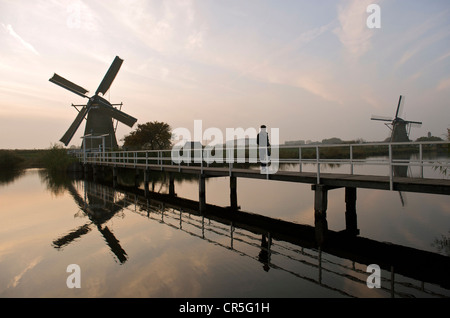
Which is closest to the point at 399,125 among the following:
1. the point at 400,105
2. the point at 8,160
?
the point at 400,105

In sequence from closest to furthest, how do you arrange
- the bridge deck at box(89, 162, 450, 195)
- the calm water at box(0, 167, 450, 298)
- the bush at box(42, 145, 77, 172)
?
1. the calm water at box(0, 167, 450, 298)
2. the bridge deck at box(89, 162, 450, 195)
3. the bush at box(42, 145, 77, 172)

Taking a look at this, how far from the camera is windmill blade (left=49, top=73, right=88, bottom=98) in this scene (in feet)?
123

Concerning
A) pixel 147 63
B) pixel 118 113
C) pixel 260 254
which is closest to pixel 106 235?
pixel 260 254

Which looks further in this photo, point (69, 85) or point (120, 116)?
point (120, 116)

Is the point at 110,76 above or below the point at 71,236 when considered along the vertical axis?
above

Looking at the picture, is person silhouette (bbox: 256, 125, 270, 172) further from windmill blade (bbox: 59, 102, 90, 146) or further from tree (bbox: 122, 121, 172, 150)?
tree (bbox: 122, 121, 172, 150)

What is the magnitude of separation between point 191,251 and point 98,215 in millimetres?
7110

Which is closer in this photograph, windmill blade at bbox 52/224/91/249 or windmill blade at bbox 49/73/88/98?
windmill blade at bbox 52/224/91/249

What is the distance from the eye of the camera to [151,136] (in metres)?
51.2

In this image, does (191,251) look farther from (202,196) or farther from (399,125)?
(399,125)

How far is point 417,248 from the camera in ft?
26.7

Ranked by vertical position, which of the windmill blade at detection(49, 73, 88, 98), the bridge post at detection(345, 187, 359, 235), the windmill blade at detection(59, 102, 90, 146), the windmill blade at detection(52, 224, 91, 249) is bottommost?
the windmill blade at detection(52, 224, 91, 249)

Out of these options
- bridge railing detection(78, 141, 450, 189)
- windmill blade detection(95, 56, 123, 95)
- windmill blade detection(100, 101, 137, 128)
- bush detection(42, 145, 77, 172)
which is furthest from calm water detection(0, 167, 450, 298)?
windmill blade detection(95, 56, 123, 95)

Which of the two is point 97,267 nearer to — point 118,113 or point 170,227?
point 170,227
